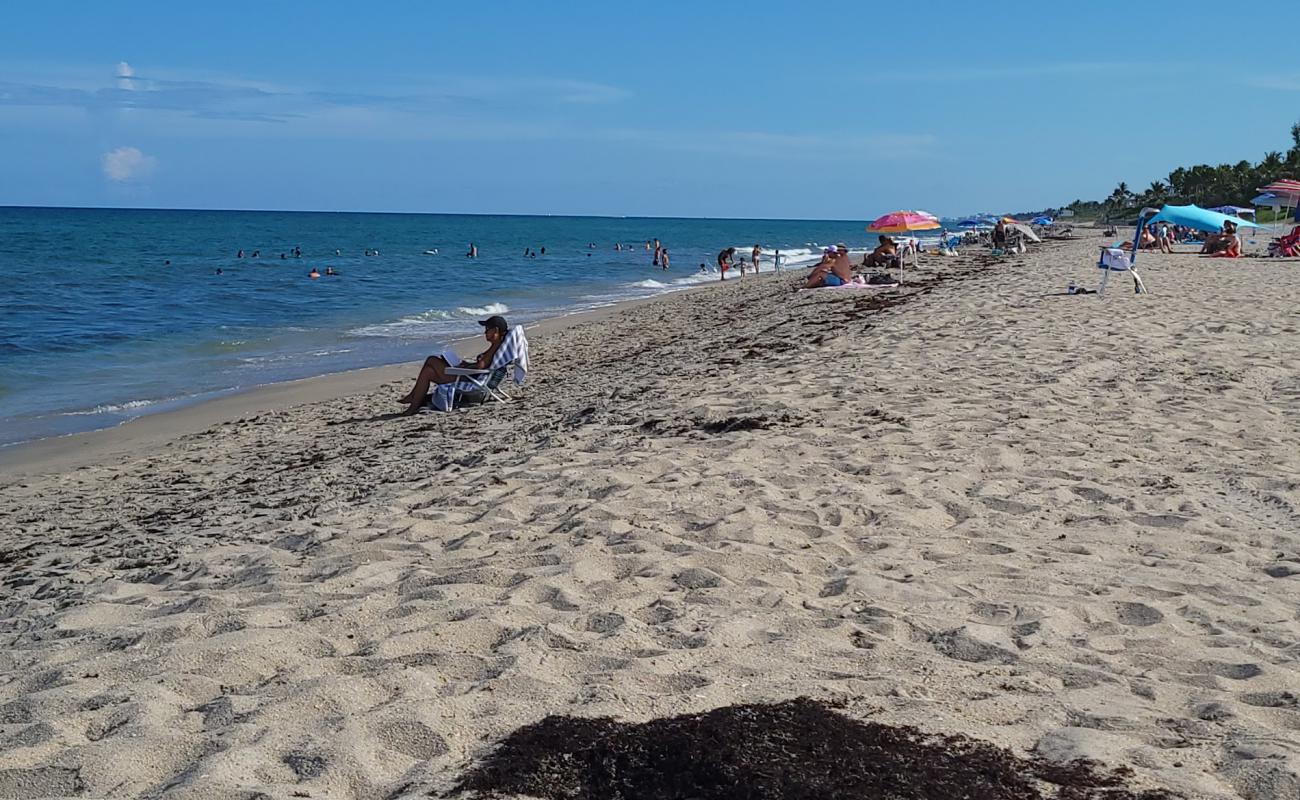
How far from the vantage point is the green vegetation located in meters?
69.9

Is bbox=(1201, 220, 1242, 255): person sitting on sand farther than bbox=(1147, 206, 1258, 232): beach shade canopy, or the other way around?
bbox=(1201, 220, 1242, 255): person sitting on sand

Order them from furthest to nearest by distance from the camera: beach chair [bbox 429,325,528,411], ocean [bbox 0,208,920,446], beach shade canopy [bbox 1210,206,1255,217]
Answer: beach shade canopy [bbox 1210,206,1255,217]
ocean [bbox 0,208,920,446]
beach chair [bbox 429,325,528,411]

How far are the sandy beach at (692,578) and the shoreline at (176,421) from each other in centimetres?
48

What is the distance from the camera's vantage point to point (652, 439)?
7039 mm

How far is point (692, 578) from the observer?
4461mm

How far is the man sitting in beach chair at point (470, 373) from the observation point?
10242 millimetres

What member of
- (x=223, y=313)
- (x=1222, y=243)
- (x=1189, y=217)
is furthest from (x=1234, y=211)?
(x=223, y=313)

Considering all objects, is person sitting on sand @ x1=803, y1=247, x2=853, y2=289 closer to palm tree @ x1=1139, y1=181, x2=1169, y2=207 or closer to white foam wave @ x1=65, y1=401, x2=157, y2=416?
white foam wave @ x1=65, y1=401, x2=157, y2=416

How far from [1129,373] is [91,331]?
61.6ft

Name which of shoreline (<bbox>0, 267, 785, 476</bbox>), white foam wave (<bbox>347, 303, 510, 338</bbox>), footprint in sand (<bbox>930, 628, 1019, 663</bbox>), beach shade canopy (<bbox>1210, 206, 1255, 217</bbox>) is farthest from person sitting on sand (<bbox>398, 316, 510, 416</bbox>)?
beach shade canopy (<bbox>1210, 206, 1255, 217</bbox>)

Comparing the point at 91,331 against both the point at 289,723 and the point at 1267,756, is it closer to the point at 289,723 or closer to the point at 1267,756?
the point at 289,723

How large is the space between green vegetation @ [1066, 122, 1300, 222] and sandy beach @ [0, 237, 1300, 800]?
63.8 metres

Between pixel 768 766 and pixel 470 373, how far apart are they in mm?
7838

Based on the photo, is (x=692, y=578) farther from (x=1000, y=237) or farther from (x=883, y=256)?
(x=1000, y=237)
